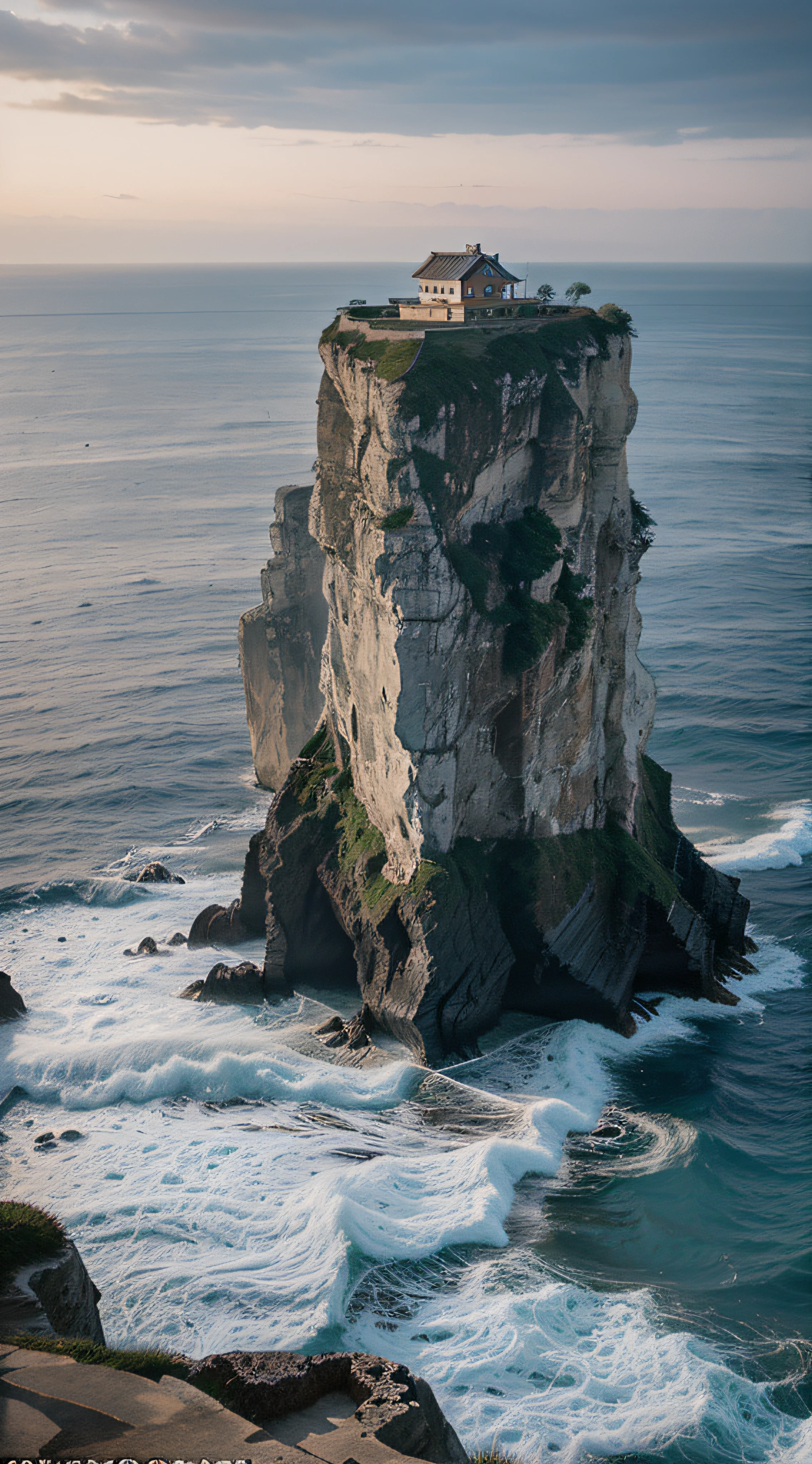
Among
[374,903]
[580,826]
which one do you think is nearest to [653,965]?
[580,826]

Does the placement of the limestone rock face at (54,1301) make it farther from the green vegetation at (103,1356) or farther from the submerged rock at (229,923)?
the submerged rock at (229,923)

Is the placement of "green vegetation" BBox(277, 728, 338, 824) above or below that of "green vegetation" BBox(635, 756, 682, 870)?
above

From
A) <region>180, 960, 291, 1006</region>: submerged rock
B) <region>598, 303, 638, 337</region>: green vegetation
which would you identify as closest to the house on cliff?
<region>598, 303, 638, 337</region>: green vegetation

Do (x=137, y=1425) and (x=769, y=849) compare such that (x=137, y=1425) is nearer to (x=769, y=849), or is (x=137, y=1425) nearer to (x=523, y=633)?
(x=523, y=633)

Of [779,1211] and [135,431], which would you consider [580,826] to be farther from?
[135,431]

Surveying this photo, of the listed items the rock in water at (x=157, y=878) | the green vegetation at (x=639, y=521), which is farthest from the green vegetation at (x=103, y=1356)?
the green vegetation at (x=639, y=521)

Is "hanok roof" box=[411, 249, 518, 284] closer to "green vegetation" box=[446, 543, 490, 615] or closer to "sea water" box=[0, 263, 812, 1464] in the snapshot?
"green vegetation" box=[446, 543, 490, 615]

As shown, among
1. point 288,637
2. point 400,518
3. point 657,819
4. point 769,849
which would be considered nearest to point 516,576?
point 400,518
